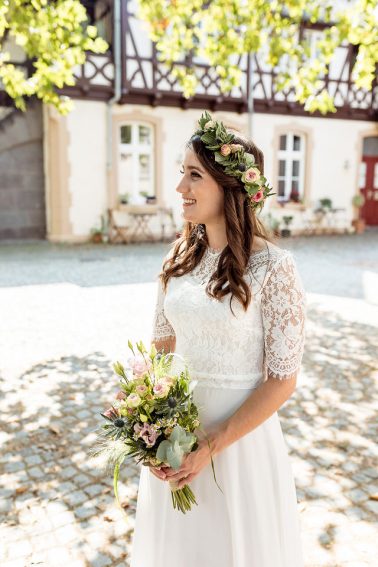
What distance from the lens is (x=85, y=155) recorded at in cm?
1457

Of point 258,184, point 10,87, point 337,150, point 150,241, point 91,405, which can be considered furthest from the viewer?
point 337,150

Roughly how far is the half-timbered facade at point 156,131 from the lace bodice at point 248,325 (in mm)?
12148

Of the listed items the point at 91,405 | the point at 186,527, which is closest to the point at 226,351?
the point at 186,527

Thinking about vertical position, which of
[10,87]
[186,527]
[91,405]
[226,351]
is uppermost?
[10,87]

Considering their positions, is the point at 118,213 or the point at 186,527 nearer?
the point at 186,527

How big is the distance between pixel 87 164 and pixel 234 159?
13460mm

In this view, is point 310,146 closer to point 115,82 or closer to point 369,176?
point 369,176

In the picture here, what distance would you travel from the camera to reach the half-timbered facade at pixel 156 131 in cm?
1437

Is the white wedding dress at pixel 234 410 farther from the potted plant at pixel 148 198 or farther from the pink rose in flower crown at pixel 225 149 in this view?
the potted plant at pixel 148 198

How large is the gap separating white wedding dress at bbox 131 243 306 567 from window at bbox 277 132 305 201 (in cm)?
1620

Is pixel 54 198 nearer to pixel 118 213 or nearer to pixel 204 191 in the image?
pixel 118 213

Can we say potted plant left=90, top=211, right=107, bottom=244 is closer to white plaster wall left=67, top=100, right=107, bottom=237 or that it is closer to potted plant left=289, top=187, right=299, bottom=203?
white plaster wall left=67, top=100, right=107, bottom=237

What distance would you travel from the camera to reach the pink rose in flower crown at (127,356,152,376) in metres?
1.65

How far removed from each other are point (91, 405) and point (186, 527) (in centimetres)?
273
